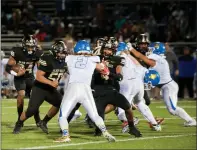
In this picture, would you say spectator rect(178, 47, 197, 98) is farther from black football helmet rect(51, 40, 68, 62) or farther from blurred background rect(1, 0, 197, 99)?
black football helmet rect(51, 40, 68, 62)

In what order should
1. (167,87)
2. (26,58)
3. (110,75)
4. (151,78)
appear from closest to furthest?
(110,75) → (26,58) → (151,78) → (167,87)

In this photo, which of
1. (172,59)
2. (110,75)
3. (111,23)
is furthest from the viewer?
(111,23)

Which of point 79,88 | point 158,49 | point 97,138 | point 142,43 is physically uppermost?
point 142,43

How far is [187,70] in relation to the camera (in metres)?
22.0

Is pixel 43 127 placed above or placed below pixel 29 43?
below

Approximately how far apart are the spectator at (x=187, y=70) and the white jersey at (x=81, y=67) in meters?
10.7

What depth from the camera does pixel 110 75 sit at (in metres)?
12.0

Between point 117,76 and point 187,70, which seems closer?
point 117,76

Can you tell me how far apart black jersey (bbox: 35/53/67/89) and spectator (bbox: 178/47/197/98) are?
33.2 ft

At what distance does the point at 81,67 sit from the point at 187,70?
35.6 feet

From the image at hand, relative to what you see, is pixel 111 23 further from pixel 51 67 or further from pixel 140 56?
pixel 51 67

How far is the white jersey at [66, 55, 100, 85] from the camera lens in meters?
11.5

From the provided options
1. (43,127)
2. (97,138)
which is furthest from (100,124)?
(43,127)

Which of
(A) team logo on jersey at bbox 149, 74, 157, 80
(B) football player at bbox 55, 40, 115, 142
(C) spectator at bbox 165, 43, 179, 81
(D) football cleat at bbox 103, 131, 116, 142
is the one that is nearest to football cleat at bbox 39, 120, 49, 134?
(B) football player at bbox 55, 40, 115, 142
